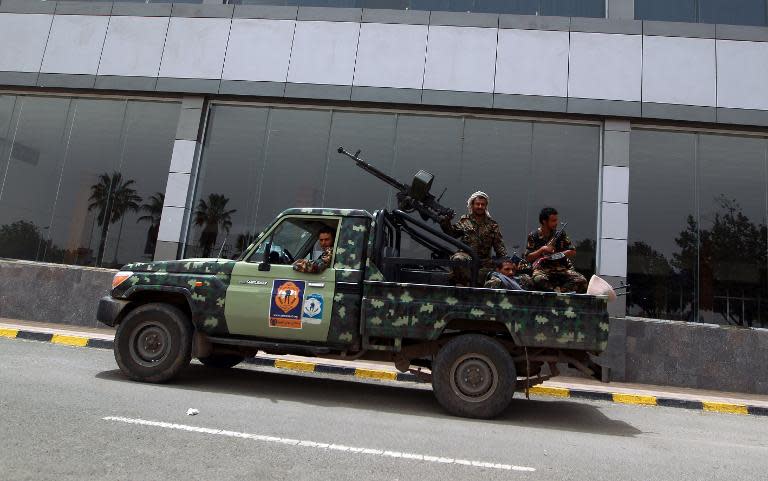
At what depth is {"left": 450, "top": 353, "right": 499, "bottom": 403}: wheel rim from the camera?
4.64 metres

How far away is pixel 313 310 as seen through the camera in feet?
16.2

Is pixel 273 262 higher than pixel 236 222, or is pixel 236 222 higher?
pixel 236 222

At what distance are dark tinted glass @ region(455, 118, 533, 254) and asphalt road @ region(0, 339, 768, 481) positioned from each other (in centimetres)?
452

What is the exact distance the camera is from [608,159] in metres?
9.74

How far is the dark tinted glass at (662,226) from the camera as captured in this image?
9172 millimetres

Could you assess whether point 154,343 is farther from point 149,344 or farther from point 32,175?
point 32,175

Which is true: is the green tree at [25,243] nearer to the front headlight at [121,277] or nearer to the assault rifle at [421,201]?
the front headlight at [121,277]

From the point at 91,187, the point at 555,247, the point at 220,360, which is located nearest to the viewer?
the point at 555,247

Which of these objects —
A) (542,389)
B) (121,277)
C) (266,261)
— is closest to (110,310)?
(121,277)

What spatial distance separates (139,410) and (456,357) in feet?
9.44

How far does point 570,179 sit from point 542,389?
482 centimetres

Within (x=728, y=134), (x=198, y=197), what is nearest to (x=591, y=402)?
(x=728, y=134)

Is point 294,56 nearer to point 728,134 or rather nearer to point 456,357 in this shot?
point 456,357

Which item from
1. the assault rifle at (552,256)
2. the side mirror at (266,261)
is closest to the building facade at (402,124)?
the assault rifle at (552,256)
